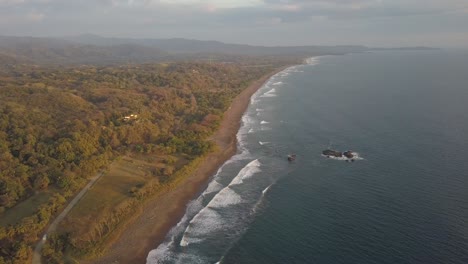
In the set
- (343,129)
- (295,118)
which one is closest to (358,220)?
(343,129)

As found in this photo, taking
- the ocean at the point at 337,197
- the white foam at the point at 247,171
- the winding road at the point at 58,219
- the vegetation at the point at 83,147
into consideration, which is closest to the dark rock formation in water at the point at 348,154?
the ocean at the point at 337,197

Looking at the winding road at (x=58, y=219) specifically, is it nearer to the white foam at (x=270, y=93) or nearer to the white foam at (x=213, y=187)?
the white foam at (x=213, y=187)

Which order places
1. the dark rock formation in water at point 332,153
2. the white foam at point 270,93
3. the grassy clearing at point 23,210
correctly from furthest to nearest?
1. the white foam at point 270,93
2. the dark rock formation in water at point 332,153
3. the grassy clearing at point 23,210

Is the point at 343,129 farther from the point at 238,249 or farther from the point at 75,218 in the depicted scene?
the point at 75,218

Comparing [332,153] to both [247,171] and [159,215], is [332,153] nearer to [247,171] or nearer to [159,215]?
[247,171]

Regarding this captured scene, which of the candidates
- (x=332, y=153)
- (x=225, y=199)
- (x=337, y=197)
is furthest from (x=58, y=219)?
(x=332, y=153)

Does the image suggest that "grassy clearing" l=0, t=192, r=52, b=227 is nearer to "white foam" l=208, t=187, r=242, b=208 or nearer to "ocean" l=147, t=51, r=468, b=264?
"ocean" l=147, t=51, r=468, b=264
